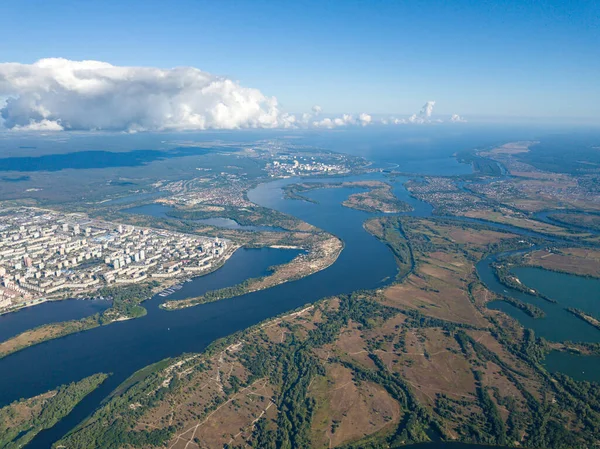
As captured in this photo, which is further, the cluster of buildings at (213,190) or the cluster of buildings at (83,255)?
the cluster of buildings at (213,190)

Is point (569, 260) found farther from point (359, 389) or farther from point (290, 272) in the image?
point (359, 389)

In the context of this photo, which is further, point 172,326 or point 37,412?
point 172,326

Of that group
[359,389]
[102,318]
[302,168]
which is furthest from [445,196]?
[102,318]

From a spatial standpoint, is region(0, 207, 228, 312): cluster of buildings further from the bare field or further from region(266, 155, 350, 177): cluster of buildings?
region(266, 155, 350, 177): cluster of buildings

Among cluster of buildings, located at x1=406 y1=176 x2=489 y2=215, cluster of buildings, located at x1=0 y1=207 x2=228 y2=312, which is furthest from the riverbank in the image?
cluster of buildings, located at x1=406 y1=176 x2=489 y2=215

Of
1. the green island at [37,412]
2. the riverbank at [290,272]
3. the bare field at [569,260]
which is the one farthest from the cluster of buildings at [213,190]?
the green island at [37,412]

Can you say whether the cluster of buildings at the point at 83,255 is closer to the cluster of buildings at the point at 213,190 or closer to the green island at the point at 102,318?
the green island at the point at 102,318
